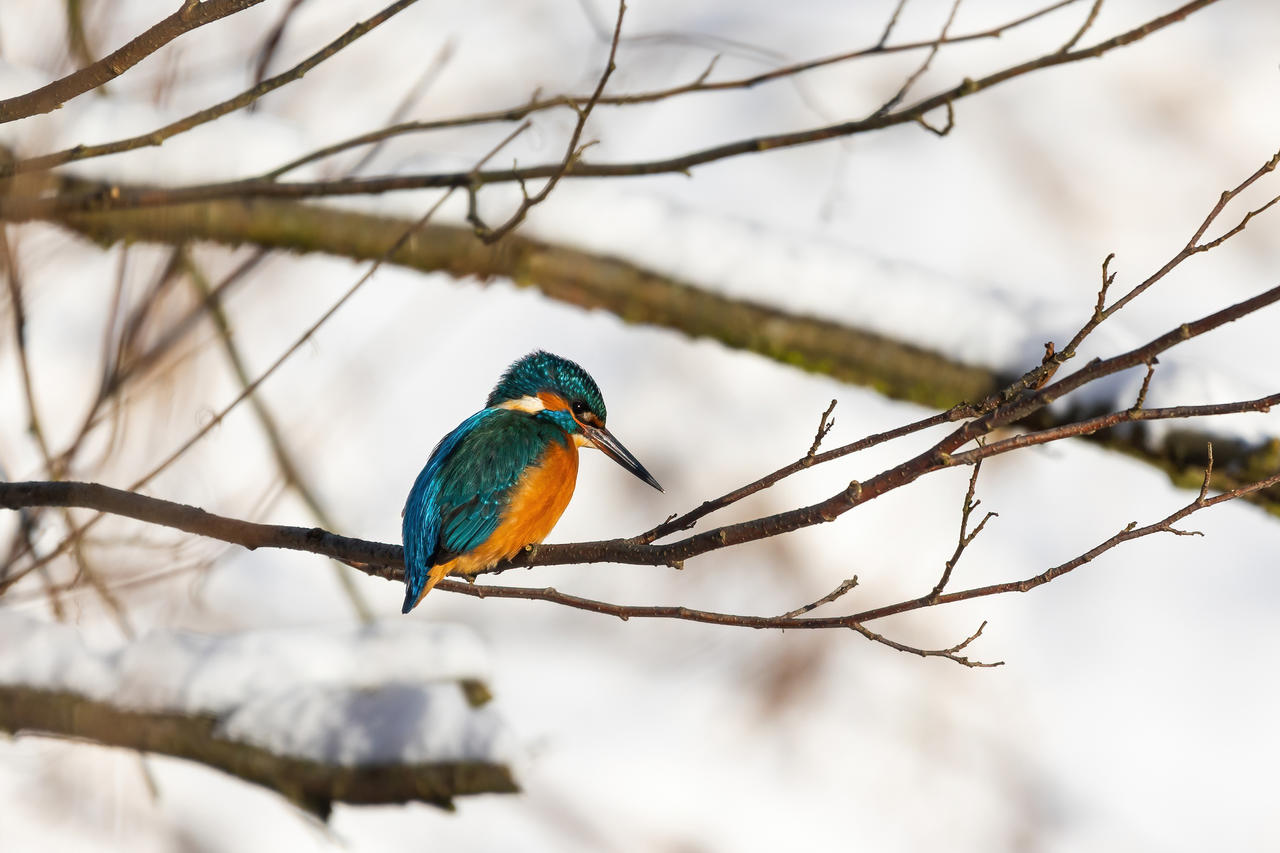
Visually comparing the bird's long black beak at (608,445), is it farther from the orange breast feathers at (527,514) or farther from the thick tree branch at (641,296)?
the thick tree branch at (641,296)

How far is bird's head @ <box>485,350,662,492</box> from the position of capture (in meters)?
2.86

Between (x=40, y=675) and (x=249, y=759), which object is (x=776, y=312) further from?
(x=40, y=675)

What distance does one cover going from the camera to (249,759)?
2.74 m

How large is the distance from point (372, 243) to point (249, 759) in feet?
4.74

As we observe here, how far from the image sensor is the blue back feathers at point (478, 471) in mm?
2256

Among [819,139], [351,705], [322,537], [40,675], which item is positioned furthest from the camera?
[351,705]

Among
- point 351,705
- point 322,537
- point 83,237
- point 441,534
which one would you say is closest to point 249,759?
point 351,705

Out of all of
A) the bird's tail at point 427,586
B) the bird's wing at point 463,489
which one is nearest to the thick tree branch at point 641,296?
the bird's wing at point 463,489

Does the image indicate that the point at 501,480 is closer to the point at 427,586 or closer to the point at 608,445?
the point at 427,586

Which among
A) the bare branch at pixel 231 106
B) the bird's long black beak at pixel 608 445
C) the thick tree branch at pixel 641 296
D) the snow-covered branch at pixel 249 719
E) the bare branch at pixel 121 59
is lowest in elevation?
the snow-covered branch at pixel 249 719

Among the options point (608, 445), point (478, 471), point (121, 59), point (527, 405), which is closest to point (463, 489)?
point (478, 471)

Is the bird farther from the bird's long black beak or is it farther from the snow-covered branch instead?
the snow-covered branch

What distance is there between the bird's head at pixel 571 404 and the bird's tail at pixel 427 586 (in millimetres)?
647

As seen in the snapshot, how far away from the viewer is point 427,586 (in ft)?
7.16
